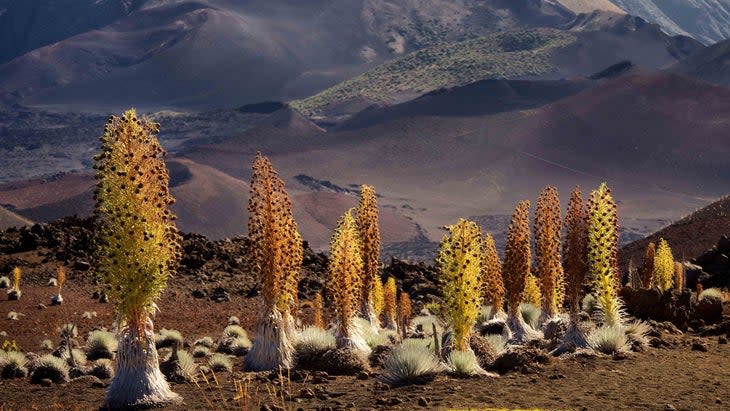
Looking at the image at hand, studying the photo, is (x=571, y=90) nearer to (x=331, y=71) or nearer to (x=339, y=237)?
(x=331, y=71)

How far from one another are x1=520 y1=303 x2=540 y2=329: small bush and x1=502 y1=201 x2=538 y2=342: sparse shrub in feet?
2.91

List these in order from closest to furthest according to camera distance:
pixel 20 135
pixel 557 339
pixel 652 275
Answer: pixel 557 339 → pixel 652 275 → pixel 20 135

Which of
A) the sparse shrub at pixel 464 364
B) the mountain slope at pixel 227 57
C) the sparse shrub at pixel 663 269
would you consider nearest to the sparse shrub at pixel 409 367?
the sparse shrub at pixel 464 364

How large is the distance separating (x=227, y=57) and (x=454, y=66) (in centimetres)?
4633

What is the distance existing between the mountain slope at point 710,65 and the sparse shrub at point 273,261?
429ft

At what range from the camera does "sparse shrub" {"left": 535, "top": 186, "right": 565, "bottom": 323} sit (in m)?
14.7

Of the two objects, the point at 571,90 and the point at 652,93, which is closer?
the point at 652,93

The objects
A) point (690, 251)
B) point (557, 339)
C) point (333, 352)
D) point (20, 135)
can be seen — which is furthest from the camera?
point (20, 135)

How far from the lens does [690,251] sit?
1442 inches

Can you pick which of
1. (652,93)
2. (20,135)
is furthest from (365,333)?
(20,135)

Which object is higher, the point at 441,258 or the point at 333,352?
the point at 441,258

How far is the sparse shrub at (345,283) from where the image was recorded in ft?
43.8

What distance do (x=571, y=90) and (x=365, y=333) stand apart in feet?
413

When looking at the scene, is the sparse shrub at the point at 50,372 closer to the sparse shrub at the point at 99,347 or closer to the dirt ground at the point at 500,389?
the dirt ground at the point at 500,389
